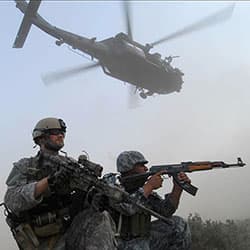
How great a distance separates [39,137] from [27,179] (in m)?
A: 0.52

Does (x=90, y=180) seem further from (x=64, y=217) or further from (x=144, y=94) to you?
(x=144, y=94)

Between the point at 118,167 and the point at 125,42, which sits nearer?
the point at 118,167

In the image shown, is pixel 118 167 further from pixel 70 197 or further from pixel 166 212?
pixel 70 197

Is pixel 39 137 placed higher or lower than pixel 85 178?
higher

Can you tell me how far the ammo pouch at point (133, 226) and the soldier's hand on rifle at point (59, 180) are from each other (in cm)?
181

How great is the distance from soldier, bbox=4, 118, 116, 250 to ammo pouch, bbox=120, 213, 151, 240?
1.32 metres

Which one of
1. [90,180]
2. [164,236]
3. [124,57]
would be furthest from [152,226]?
[124,57]

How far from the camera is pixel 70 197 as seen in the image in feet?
15.7

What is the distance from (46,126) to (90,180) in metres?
0.77

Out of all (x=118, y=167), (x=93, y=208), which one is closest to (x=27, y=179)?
(x=93, y=208)

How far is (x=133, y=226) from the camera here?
6141 mm

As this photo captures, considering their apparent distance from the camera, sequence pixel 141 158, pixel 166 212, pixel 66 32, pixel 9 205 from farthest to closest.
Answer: pixel 66 32 → pixel 141 158 → pixel 166 212 → pixel 9 205

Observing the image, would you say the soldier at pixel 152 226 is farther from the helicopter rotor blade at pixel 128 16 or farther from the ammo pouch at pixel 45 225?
the helicopter rotor blade at pixel 128 16

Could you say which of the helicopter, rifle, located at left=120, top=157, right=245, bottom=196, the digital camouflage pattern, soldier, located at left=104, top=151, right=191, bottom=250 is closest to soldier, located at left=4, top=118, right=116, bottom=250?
soldier, located at left=104, top=151, right=191, bottom=250
